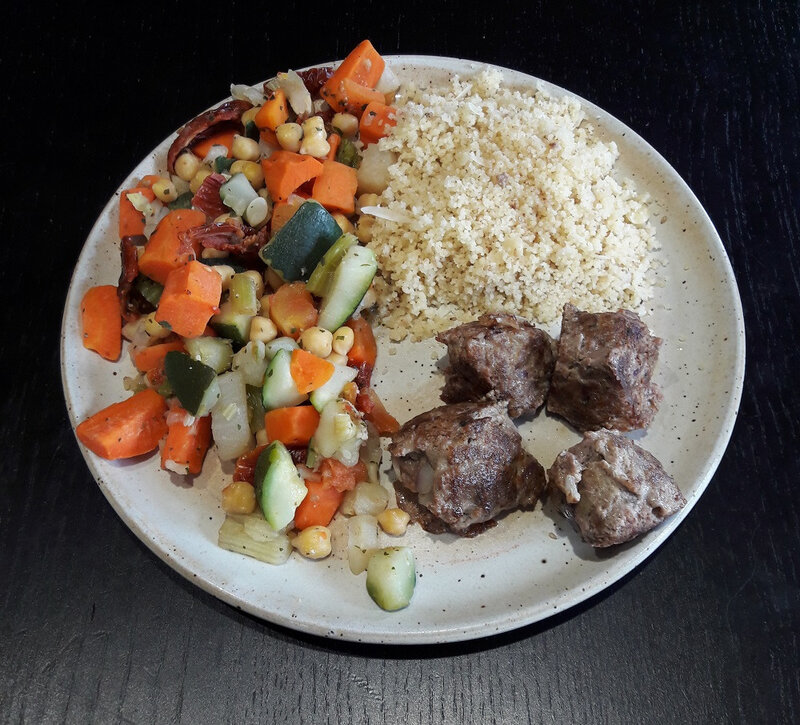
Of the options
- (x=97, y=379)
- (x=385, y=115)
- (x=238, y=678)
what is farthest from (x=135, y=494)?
(x=385, y=115)

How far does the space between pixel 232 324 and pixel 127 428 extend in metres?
0.59

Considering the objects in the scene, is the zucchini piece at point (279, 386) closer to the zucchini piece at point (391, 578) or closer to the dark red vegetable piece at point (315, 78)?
the zucchini piece at point (391, 578)

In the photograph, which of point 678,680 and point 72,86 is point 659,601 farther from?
point 72,86

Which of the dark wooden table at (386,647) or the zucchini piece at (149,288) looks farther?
the zucchini piece at (149,288)

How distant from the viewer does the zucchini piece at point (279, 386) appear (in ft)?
9.02

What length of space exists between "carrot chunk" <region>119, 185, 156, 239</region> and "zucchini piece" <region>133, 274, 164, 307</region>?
0.97 feet

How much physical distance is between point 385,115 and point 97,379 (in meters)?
1.82

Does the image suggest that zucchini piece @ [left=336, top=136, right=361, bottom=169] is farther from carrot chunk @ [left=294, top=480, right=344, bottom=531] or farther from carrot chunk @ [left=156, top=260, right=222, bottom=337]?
carrot chunk @ [left=294, top=480, right=344, bottom=531]

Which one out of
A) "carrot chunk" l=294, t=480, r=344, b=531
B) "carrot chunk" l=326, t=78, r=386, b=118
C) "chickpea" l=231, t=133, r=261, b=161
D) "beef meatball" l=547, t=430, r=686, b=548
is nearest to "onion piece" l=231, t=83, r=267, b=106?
"chickpea" l=231, t=133, r=261, b=161

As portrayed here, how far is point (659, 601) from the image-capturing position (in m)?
2.86

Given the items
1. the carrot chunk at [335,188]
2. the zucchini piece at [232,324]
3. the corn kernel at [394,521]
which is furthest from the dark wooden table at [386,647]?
the carrot chunk at [335,188]

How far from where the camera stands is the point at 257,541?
2.70 m

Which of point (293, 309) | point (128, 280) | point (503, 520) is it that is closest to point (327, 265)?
point (293, 309)

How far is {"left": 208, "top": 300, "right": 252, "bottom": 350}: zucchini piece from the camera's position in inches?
115
